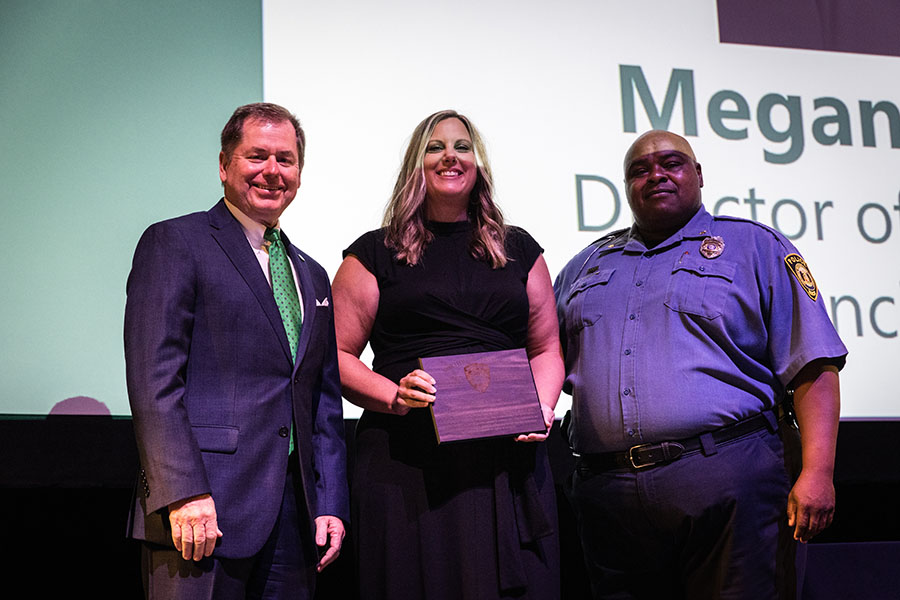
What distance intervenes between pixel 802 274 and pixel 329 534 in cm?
135

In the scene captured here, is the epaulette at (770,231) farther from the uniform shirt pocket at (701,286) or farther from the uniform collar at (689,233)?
the uniform shirt pocket at (701,286)

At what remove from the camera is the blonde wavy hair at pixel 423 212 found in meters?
2.21

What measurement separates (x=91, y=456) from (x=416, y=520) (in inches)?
43.7

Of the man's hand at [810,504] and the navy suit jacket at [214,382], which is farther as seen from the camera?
the man's hand at [810,504]

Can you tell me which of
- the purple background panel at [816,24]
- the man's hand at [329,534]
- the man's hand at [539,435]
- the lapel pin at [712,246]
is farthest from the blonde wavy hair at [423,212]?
the purple background panel at [816,24]

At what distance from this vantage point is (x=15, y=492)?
2.48m

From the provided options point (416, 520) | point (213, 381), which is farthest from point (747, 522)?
point (213, 381)

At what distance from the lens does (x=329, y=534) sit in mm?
1893

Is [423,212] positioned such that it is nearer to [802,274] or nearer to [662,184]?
[662,184]

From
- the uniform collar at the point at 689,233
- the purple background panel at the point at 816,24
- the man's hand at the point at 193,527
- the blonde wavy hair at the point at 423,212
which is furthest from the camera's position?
the purple background panel at the point at 816,24

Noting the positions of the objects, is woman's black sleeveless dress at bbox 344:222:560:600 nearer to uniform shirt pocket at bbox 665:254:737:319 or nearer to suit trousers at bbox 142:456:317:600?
suit trousers at bbox 142:456:317:600

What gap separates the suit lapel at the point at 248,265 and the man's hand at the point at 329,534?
382 millimetres

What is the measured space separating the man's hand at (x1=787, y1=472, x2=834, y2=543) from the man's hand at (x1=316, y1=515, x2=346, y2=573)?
1.07 m

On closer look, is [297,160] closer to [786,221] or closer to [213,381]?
[213,381]
